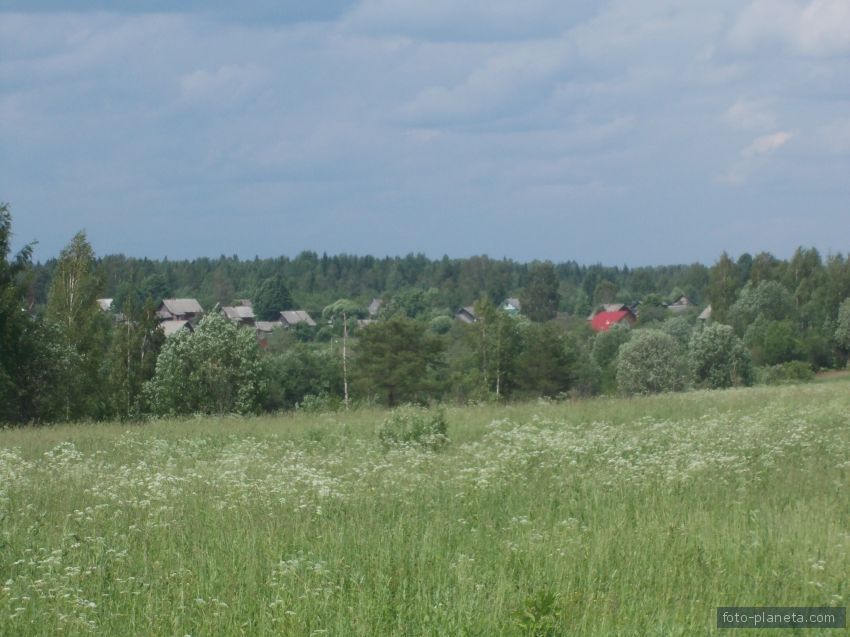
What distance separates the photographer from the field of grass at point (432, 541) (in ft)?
19.7

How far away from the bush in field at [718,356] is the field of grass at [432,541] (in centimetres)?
6503

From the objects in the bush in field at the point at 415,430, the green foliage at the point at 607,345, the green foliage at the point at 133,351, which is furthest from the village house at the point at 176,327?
the green foliage at the point at 607,345

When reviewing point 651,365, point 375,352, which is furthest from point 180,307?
point 651,365

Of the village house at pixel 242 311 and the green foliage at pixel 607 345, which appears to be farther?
the village house at pixel 242 311

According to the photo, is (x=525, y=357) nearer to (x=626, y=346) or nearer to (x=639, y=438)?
(x=626, y=346)

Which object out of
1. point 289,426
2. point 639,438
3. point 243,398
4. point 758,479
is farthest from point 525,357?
point 758,479

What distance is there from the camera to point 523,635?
5.75 meters

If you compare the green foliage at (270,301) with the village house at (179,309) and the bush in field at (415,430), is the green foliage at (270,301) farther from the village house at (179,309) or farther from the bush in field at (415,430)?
the bush in field at (415,430)

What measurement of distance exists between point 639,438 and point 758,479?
4.58 metres

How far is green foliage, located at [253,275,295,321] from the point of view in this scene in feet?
523

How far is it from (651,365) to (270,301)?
96.5 meters

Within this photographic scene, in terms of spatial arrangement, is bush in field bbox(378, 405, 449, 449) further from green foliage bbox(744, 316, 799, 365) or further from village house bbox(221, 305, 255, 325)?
village house bbox(221, 305, 255, 325)

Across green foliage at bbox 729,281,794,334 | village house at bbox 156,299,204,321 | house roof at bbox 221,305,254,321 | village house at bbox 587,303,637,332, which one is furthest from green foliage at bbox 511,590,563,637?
house roof at bbox 221,305,254,321

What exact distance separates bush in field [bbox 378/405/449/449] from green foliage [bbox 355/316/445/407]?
46847 millimetres
